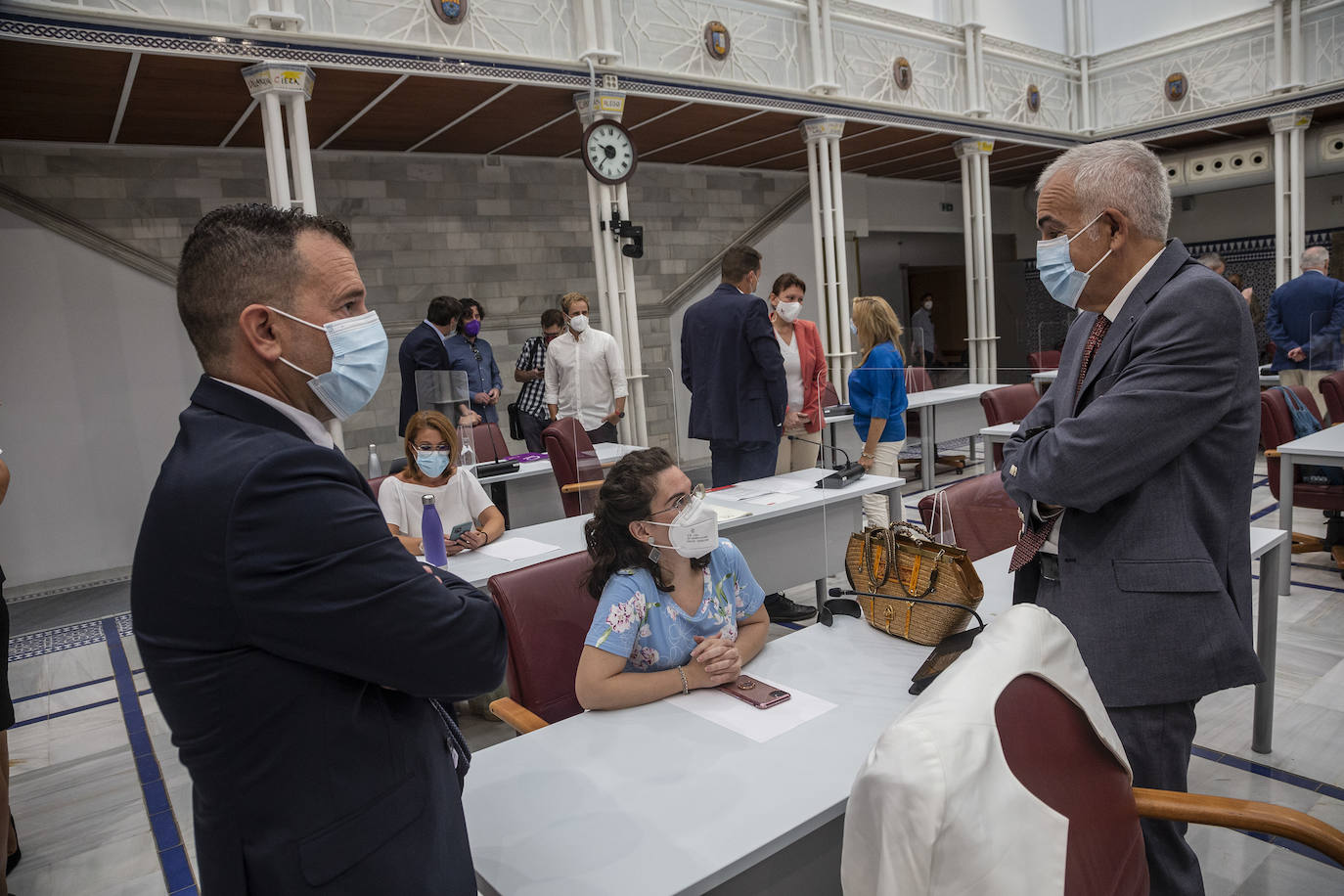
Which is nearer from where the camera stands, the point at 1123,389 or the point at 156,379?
the point at 1123,389

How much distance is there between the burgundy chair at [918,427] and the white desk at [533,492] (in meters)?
2.65

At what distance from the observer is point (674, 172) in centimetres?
1012

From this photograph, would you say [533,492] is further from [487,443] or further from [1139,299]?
[1139,299]

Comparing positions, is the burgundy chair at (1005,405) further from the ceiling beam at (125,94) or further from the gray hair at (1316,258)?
the ceiling beam at (125,94)

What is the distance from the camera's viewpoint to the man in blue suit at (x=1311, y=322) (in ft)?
22.0

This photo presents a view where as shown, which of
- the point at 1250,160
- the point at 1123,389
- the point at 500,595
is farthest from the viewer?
the point at 1250,160

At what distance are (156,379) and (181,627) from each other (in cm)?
726

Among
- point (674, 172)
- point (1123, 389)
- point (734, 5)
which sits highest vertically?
point (734, 5)

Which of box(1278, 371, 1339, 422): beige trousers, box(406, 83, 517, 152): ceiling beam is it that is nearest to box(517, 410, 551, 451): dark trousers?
box(406, 83, 517, 152): ceiling beam

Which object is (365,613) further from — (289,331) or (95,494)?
(95,494)

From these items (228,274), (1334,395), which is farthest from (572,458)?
(1334,395)

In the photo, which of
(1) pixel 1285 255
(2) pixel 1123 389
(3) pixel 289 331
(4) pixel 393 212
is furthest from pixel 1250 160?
(3) pixel 289 331

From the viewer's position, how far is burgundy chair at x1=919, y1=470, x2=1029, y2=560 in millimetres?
2623

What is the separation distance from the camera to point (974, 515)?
2732mm
